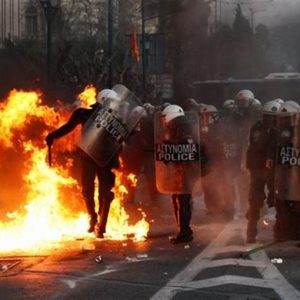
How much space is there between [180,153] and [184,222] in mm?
717

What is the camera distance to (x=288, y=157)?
6672 millimetres

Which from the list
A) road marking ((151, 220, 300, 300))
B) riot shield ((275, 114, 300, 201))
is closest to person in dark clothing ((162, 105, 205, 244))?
road marking ((151, 220, 300, 300))

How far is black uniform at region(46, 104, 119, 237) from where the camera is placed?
7371mm

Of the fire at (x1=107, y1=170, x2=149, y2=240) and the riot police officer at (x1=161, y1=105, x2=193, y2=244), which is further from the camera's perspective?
the fire at (x1=107, y1=170, x2=149, y2=240)

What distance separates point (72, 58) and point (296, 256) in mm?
17498

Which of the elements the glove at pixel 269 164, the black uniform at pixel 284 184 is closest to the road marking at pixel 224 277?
the black uniform at pixel 284 184

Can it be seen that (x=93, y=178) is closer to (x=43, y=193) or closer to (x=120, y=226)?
(x=43, y=193)

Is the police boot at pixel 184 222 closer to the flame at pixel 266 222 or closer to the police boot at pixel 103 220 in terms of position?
the police boot at pixel 103 220

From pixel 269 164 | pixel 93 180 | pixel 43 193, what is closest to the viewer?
pixel 269 164

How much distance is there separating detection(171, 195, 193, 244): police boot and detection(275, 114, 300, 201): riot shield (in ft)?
3.24

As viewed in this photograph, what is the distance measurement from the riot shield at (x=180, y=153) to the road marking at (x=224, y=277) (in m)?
0.73

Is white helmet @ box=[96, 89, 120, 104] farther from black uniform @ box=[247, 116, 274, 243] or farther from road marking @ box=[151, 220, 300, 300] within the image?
road marking @ box=[151, 220, 300, 300]

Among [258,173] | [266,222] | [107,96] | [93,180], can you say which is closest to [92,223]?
[93,180]

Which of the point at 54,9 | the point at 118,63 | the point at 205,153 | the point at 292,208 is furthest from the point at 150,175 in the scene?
the point at 118,63
